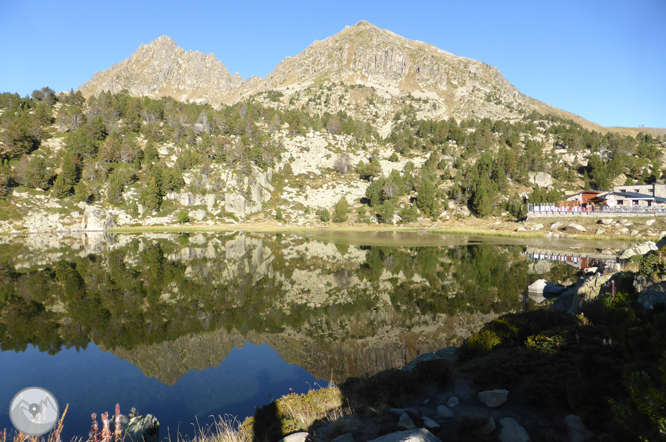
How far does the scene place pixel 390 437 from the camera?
6027mm

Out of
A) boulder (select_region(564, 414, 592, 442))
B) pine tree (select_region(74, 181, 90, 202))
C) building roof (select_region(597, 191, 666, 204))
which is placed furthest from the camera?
pine tree (select_region(74, 181, 90, 202))

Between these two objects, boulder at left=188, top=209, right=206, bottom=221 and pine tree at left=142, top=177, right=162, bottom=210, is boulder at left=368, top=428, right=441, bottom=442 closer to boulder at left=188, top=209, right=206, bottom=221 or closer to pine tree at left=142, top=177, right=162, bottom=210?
boulder at left=188, top=209, right=206, bottom=221

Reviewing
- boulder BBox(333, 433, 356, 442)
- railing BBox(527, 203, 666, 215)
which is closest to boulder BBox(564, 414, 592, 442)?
boulder BBox(333, 433, 356, 442)

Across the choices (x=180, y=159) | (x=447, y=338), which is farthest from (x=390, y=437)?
(x=180, y=159)

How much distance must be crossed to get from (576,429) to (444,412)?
2.81 m

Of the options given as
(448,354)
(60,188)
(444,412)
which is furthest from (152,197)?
(444,412)

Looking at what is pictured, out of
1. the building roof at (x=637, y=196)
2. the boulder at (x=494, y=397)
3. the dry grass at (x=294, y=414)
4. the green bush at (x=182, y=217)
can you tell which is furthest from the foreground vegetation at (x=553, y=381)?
the building roof at (x=637, y=196)

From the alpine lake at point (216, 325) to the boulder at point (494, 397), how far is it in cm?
435

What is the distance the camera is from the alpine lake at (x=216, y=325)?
11.5 m

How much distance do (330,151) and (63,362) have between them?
464ft

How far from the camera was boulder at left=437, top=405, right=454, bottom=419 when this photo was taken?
8.12 m

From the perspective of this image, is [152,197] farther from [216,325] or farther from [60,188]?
[216,325]

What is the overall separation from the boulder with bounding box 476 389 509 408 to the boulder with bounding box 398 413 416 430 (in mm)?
2833

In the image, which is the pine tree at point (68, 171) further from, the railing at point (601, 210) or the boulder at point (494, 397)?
the railing at point (601, 210)
